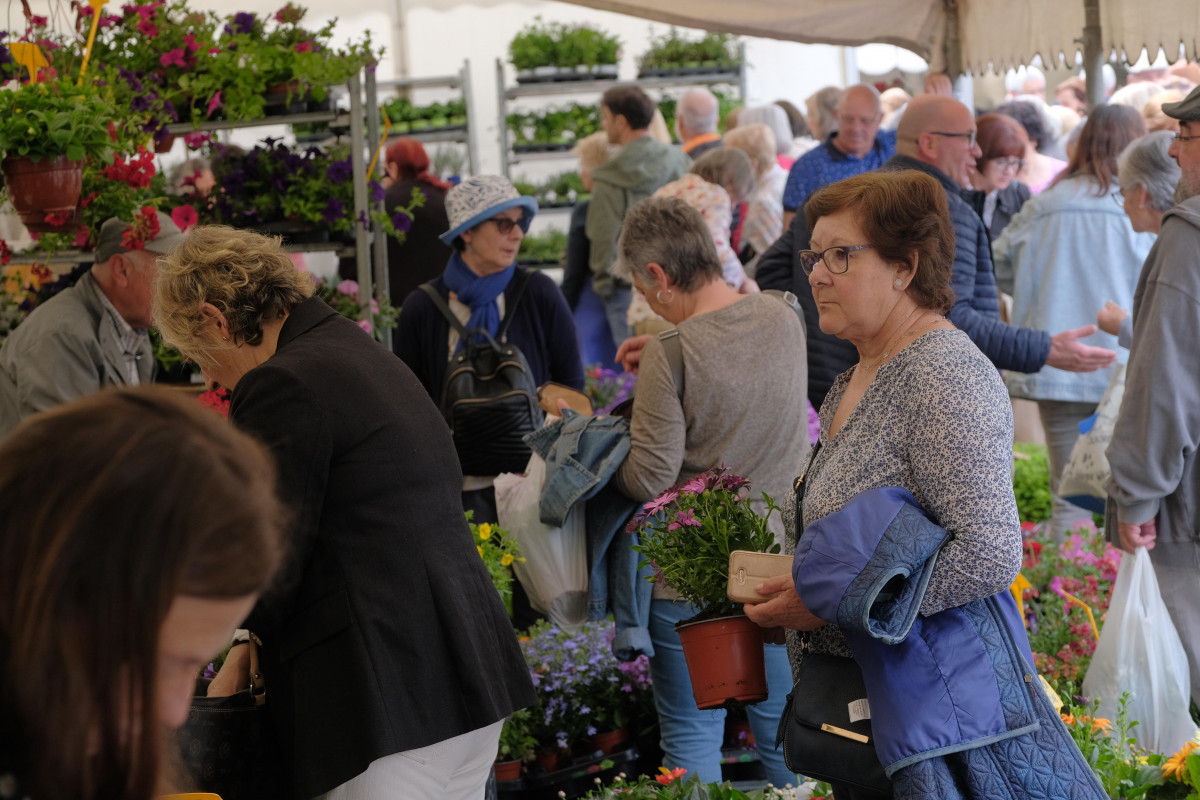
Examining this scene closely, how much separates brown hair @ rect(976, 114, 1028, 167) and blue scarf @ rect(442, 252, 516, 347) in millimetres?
2949

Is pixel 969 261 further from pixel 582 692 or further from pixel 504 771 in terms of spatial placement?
pixel 504 771

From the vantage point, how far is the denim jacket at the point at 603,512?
3.06 m

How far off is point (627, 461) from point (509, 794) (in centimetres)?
119

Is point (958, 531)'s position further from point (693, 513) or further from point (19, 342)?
point (19, 342)

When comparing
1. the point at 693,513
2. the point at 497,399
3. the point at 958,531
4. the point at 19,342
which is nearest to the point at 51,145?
the point at 19,342

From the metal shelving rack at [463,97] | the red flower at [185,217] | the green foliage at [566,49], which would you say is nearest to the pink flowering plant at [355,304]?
the red flower at [185,217]

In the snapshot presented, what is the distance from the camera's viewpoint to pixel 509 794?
350 cm

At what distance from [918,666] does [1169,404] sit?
63.1 inches

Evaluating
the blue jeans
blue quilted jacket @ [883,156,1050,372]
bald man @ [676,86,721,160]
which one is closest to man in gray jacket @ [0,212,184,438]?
the blue jeans

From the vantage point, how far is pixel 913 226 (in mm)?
2062

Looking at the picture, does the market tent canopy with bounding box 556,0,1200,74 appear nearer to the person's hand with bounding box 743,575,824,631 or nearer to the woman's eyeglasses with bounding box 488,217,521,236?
the woman's eyeglasses with bounding box 488,217,521,236

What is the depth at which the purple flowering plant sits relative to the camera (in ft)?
12.0

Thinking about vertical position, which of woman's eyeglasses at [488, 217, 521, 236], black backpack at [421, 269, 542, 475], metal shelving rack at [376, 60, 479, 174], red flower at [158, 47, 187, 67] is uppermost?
metal shelving rack at [376, 60, 479, 174]

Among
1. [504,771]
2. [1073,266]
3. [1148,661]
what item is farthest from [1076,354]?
[504,771]
